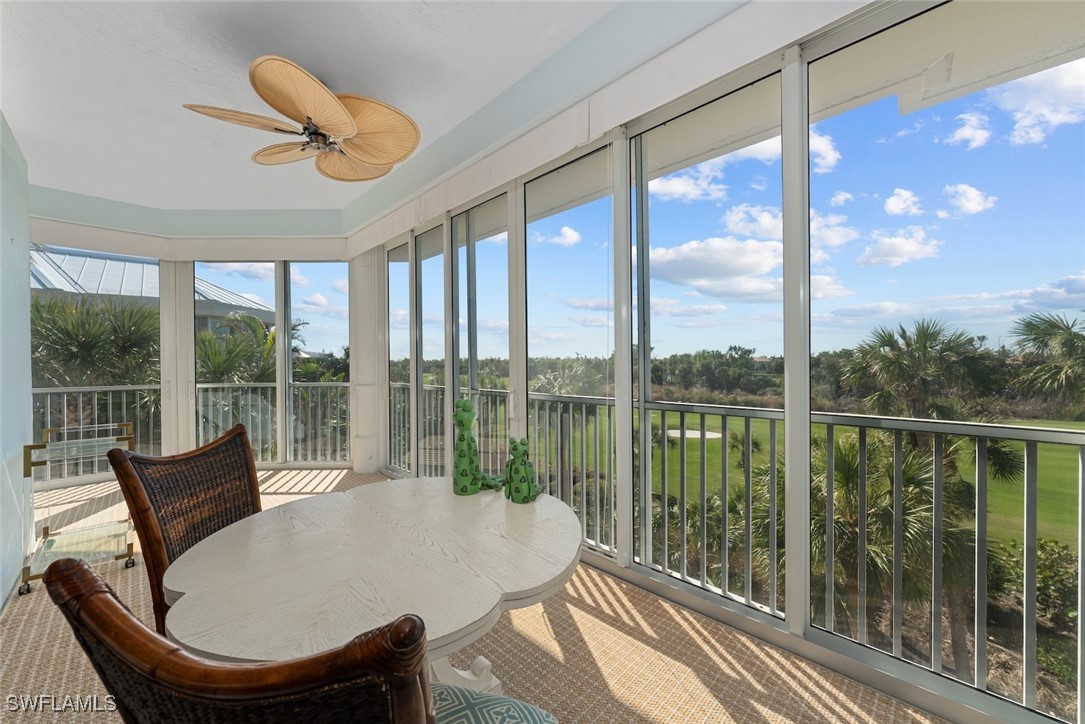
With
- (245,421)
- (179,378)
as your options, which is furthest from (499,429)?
(179,378)

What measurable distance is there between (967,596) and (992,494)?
355 millimetres

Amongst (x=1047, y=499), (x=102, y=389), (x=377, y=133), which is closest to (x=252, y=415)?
(x=102, y=389)

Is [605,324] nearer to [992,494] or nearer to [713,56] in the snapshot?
[713,56]

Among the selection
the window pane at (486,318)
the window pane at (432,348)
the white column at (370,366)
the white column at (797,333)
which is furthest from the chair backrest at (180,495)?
the white column at (370,366)

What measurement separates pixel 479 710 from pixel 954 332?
5.72ft

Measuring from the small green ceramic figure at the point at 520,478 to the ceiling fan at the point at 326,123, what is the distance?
1.47m

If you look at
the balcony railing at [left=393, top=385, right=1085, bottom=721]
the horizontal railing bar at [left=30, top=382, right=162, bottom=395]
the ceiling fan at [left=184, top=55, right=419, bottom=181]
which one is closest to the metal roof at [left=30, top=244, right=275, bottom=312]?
the horizontal railing bar at [left=30, top=382, right=162, bottom=395]

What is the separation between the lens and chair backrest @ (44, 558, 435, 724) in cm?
48

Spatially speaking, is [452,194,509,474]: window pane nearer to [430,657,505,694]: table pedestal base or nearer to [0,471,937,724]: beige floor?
[0,471,937,724]: beige floor

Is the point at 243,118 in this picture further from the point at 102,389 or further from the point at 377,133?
the point at 102,389

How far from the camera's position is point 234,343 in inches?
193

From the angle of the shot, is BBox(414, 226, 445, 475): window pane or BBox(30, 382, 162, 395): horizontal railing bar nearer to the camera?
BBox(414, 226, 445, 475): window pane

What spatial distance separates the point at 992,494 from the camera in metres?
1.58

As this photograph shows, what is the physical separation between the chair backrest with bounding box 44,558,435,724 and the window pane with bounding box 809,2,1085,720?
1.77m
